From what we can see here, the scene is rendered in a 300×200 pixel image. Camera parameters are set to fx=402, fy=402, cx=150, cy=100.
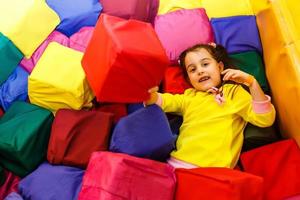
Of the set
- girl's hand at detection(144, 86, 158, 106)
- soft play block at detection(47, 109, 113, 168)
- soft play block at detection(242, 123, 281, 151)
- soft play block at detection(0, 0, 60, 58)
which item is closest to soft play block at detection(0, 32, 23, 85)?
soft play block at detection(0, 0, 60, 58)

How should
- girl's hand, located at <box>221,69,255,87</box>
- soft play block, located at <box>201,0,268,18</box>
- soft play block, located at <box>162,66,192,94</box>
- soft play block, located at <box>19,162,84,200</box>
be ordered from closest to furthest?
soft play block, located at <box>19,162,84,200</box>, girl's hand, located at <box>221,69,255,87</box>, soft play block, located at <box>162,66,192,94</box>, soft play block, located at <box>201,0,268,18</box>

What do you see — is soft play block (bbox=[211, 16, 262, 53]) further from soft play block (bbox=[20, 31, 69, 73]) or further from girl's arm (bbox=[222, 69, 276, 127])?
soft play block (bbox=[20, 31, 69, 73])

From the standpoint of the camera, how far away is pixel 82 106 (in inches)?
54.9

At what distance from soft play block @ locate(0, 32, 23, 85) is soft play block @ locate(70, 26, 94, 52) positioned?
8.2 inches

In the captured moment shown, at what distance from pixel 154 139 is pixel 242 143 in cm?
33

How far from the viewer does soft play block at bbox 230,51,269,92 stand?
4.95 ft

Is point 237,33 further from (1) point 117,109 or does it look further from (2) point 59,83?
(2) point 59,83

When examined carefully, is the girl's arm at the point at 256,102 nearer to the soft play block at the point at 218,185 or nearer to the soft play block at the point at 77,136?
Result: the soft play block at the point at 218,185

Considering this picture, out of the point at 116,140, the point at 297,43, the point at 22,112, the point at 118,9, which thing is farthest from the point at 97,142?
the point at 297,43

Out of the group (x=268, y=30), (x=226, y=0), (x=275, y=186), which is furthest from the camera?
(x=226, y=0)

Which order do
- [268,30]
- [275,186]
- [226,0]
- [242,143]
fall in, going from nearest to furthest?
[275,186], [242,143], [268,30], [226,0]

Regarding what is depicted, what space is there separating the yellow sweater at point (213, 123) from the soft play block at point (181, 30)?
0.21m

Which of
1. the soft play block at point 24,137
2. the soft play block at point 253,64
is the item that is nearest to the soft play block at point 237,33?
the soft play block at point 253,64

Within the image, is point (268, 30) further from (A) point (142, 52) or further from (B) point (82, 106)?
(B) point (82, 106)
